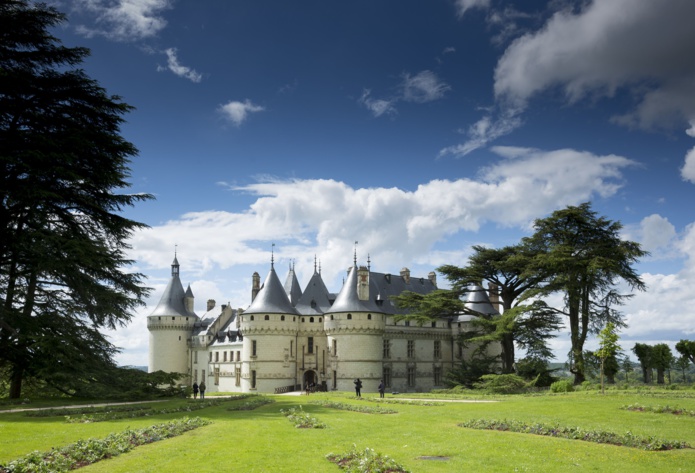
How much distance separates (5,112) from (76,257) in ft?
27.8

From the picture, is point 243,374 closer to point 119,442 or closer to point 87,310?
point 87,310

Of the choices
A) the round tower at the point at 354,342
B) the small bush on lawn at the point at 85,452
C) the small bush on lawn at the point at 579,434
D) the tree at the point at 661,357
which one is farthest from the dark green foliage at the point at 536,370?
the small bush on lawn at the point at 85,452

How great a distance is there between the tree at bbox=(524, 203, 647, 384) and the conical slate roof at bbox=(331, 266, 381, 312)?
15.5 m

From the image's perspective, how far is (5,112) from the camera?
2970cm

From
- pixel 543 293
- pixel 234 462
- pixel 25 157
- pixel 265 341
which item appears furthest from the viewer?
pixel 265 341

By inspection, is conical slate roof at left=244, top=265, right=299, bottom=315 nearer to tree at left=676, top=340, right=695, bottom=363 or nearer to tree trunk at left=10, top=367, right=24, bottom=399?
tree trunk at left=10, top=367, right=24, bottom=399

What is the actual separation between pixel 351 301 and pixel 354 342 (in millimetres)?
3651

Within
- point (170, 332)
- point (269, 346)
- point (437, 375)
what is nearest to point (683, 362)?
point (437, 375)

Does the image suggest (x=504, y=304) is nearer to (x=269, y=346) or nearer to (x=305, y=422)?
(x=269, y=346)

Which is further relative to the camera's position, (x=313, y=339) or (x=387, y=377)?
(x=387, y=377)

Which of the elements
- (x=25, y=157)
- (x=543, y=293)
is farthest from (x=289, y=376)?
(x=25, y=157)

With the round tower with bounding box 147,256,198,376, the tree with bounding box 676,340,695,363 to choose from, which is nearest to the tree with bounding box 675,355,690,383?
the tree with bounding box 676,340,695,363

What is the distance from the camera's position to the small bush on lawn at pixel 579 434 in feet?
50.0

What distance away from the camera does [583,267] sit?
41.4m
